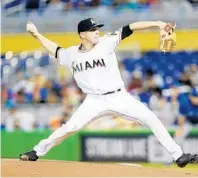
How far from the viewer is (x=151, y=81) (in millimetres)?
14664

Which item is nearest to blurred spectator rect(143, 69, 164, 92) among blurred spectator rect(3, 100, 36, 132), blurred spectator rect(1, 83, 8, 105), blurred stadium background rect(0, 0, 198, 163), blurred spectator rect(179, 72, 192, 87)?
blurred stadium background rect(0, 0, 198, 163)

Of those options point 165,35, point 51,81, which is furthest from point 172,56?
point 165,35

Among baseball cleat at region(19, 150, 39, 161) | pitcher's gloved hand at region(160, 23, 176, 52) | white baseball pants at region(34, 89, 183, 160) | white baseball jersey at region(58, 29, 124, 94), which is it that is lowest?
baseball cleat at region(19, 150, 39, 161)

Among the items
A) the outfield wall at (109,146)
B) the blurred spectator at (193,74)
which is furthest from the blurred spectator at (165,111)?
the blurred spectator at (193,74)

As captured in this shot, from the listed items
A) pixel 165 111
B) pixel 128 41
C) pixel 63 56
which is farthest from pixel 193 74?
pixel 63 56

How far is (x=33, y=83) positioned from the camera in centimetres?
1579

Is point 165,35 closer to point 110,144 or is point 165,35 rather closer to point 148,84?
point 110,144

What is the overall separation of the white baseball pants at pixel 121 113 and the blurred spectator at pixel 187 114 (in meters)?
4.73

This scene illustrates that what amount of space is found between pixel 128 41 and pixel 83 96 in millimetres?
2803

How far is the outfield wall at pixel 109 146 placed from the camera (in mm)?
12766

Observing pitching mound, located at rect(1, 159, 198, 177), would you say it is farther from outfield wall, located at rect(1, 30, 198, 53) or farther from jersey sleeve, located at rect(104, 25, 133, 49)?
outfield wall, located at rect(1, 30, 198, 53)

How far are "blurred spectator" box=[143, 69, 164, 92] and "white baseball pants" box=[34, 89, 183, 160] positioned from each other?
6.38 meters

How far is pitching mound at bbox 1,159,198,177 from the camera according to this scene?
24.9ft

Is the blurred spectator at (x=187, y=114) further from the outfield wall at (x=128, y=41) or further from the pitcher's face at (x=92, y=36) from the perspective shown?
the pitcher's face at (x=92, y=36)
